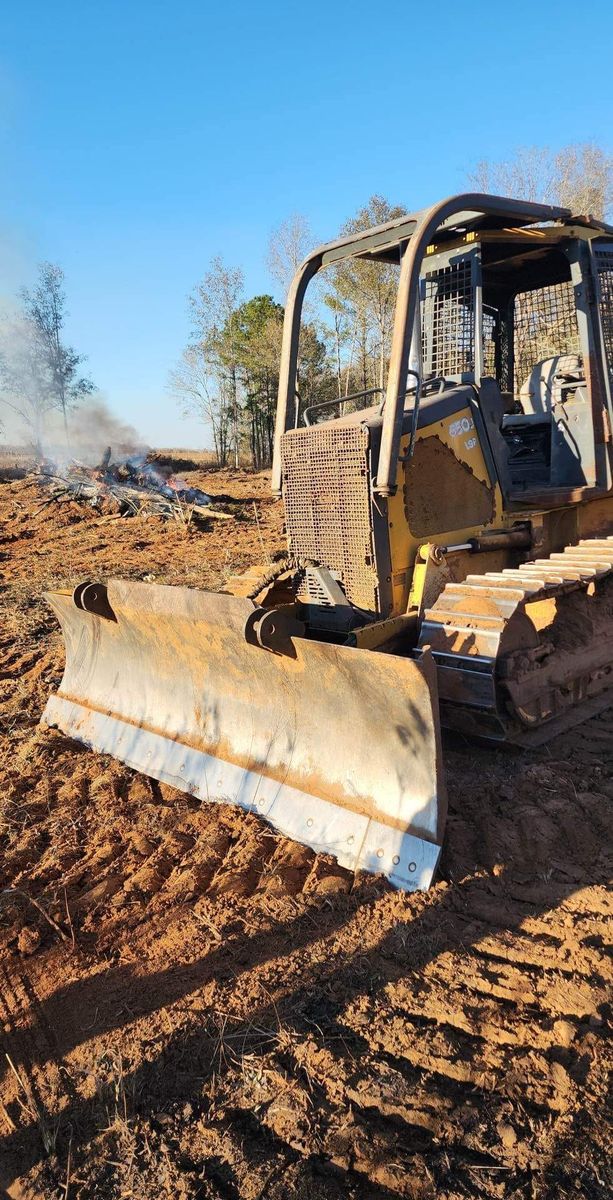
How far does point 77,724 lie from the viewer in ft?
17.6

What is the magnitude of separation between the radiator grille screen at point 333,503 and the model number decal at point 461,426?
2.51ft

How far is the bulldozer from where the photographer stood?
12.4ft

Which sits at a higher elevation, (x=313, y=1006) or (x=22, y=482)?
(x=22, y=482)

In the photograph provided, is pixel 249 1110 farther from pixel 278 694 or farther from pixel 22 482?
pixel 22 482

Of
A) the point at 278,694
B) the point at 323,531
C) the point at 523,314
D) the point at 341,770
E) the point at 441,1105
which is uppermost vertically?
the point at 523,314

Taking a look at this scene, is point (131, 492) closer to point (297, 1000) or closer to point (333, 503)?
point (333, 503)

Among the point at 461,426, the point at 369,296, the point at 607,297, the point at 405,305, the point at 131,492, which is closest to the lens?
the point at 405,305

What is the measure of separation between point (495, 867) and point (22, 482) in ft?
70.2

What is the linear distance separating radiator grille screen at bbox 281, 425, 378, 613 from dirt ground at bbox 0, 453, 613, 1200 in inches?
49.2

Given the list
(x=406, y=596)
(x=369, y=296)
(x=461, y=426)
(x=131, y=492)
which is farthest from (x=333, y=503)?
(x=369, y=296)

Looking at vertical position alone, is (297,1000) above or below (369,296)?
below

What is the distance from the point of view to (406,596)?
4.80 meters

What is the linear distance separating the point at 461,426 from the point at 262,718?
7.28ft

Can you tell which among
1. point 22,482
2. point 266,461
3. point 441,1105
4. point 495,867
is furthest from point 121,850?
point 266,461
